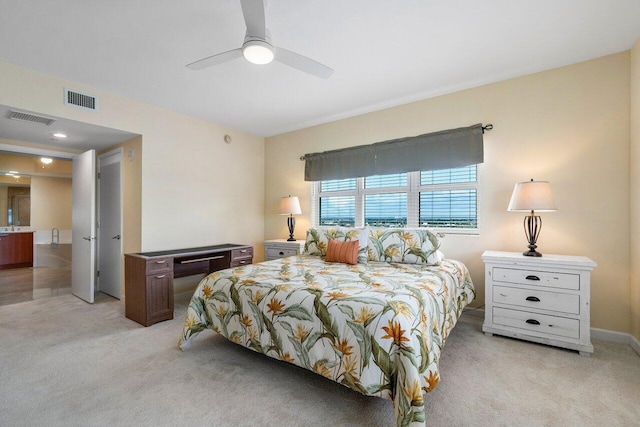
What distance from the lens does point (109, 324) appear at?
10.2 feet

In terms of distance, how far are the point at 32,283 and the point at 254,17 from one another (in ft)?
20.2

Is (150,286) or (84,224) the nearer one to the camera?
(150,286)

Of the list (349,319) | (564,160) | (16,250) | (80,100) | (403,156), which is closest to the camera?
(349,319)

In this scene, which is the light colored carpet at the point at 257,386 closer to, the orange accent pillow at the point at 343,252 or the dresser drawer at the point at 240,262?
the orange accent pillow at the point at 343,252

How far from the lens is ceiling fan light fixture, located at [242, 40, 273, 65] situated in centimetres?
194

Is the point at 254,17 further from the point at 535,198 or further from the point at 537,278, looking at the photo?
the point at 537,278

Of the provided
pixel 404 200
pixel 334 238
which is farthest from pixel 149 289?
pixel 404 200

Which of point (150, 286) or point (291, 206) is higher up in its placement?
point (291, 206)

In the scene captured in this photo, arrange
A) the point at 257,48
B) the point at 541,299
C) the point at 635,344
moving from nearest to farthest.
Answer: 1. the point at 257,48
2. the point at 635,344
3. the point at 541,299

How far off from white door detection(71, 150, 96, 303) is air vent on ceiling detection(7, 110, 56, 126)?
666 millimetres

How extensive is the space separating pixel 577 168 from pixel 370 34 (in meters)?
2.41

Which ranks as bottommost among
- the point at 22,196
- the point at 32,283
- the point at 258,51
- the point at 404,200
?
the point at 32,283

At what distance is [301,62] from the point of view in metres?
2.22

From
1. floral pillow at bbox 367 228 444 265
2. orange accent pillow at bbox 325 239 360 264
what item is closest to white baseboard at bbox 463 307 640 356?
floral pillow at bbox 367 228 444 265
